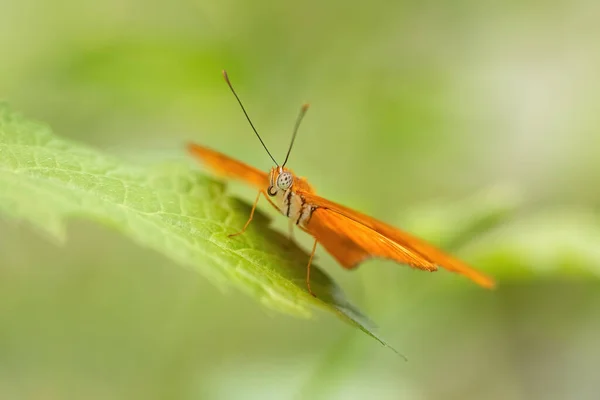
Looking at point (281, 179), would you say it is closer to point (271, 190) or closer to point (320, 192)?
point (271, 190)

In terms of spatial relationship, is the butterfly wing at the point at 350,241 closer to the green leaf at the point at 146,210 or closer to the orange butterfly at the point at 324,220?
the orange butterfly at the point at 324,220

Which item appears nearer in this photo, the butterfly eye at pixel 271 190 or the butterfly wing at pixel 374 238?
the butterfly wing at pixel 374 238

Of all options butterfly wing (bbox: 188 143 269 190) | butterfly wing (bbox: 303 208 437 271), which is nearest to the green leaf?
butterfly wing (bbox: 303 208 437 271)

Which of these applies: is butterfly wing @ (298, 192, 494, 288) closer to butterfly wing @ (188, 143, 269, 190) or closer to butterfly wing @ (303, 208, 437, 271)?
butterfly wing @ (303, 208, 437, 271)

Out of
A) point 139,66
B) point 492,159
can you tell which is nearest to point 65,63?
point 139,66

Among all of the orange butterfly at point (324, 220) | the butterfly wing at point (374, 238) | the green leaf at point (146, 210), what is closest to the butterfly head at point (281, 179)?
the orange butterfly at point (324, 220)

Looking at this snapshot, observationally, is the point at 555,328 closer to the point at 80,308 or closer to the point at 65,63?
the point at 80,308

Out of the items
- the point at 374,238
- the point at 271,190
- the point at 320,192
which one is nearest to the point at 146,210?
the point at 374,238
